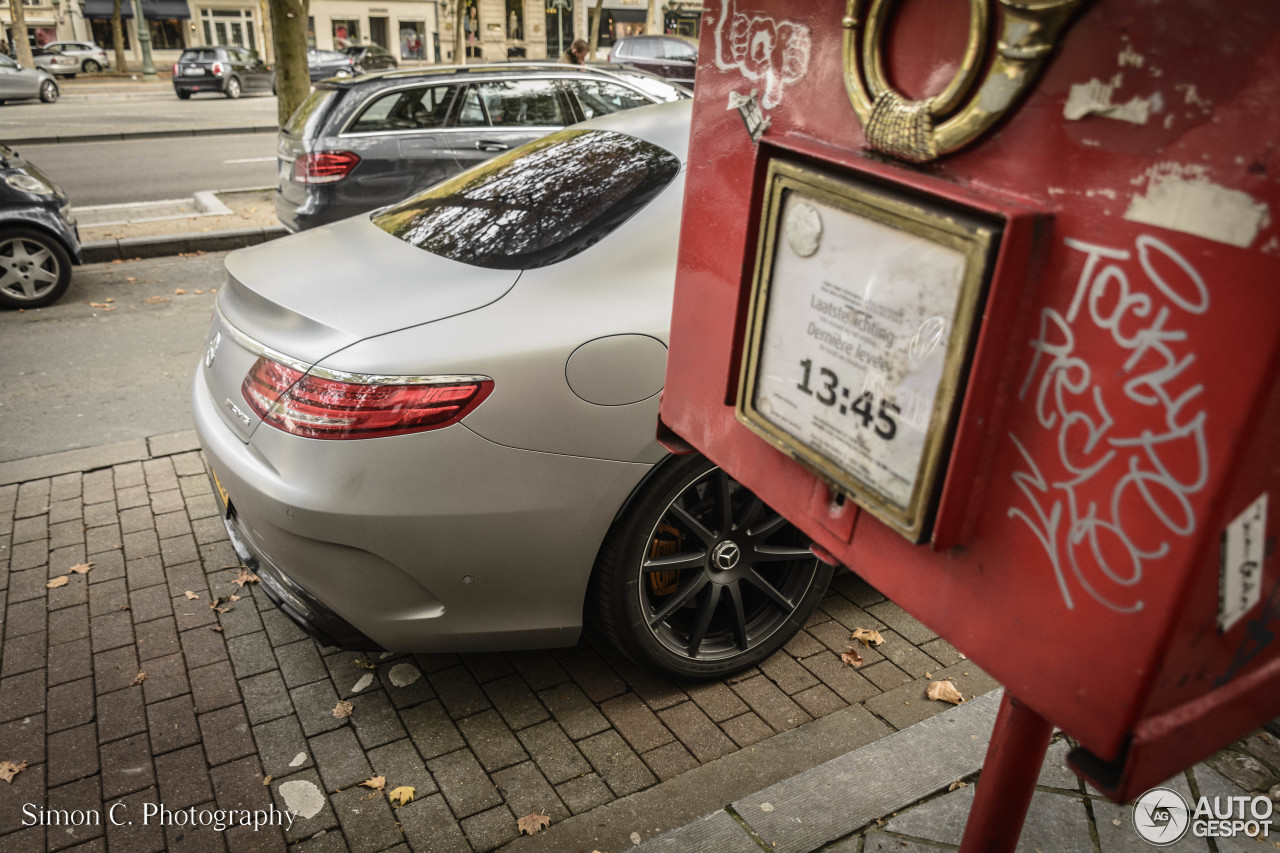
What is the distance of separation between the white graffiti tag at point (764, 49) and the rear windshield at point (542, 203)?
143cm

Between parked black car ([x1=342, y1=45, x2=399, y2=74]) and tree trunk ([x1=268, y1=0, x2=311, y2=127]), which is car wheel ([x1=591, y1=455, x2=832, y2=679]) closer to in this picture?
parked black car ([x1=342, y1=45, x2=399, y2=74])

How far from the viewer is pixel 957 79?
1079mm

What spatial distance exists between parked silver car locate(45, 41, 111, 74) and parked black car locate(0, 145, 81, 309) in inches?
1374

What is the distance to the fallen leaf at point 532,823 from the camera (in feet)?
8.57

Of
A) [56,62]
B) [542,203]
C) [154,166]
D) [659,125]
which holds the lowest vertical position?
[56,62]

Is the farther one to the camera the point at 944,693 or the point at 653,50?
the point at 653,50

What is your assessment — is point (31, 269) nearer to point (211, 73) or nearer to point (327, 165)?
point (327, 165)

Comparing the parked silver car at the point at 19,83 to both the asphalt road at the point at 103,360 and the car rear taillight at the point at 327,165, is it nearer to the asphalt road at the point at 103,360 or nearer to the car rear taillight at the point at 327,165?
the asphalt road at the point at 103,360

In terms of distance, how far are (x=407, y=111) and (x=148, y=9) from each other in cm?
4361

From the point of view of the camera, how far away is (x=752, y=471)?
5.27 feet

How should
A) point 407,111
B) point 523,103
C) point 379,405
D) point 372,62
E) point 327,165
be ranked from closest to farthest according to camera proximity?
point 379,405 → point 327,165 → point 407,111 → point 523,103 → point 372,62

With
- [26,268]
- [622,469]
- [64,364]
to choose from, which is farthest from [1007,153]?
[26,268]

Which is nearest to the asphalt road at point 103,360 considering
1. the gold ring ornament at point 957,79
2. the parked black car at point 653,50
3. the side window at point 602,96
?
the side window at point 602,96

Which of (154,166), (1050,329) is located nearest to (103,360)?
(1050,329)
